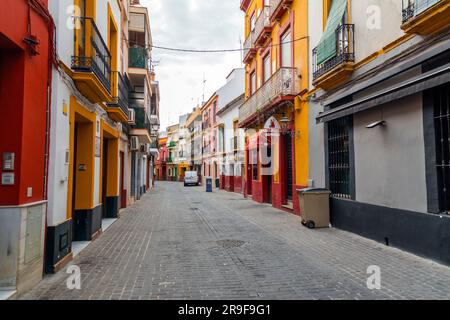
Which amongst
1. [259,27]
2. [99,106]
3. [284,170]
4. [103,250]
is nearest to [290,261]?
[103,250]

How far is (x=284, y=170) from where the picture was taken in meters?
13.6

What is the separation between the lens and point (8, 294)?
3.90m

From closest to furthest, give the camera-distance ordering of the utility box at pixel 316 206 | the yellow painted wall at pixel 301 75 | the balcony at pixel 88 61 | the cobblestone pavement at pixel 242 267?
the cobblestone pavement at pixel 242 267
the balcony at pixel 88 61
the utility box at pixel 316 206
the yellow painted wall at pixel 301 75

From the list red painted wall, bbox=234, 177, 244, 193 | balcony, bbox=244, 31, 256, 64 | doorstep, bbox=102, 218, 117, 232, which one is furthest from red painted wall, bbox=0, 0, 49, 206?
red painted wall, bbox=234, 177, 244, 193

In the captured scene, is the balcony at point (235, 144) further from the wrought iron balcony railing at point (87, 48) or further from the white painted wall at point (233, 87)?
the wrought iron balcony railing at point (87, 48)

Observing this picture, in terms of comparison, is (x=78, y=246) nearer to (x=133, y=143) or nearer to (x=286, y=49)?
(x=133, y=143)

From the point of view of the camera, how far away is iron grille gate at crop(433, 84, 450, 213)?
559 cm

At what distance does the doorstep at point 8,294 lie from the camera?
12.6ft

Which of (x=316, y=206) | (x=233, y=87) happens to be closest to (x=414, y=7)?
(x=316, y=206)

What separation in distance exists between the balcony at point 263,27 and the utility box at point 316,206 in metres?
8.52

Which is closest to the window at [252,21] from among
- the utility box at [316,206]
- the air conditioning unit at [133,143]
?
the air conditioning unit at [133,143]

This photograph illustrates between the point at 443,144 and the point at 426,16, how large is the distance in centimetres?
215

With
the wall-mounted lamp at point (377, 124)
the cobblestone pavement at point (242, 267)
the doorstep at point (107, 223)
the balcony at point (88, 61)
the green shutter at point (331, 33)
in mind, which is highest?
the green shutter at point (331, 33)
